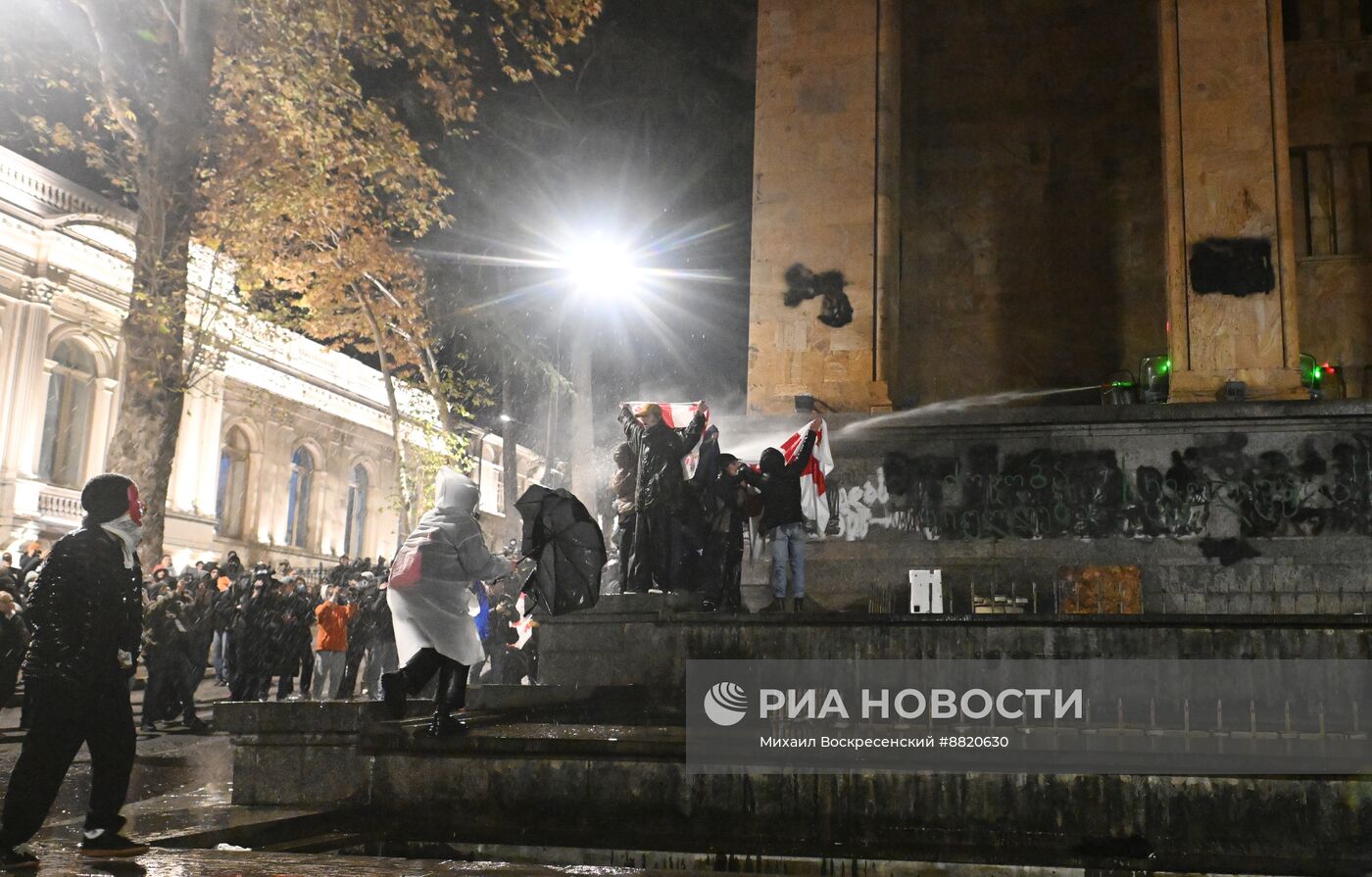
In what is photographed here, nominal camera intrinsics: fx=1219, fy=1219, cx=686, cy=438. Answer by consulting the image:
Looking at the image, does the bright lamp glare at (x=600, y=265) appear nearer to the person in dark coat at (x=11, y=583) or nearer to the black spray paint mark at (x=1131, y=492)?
the person in dark coat at (x=11, y=583)

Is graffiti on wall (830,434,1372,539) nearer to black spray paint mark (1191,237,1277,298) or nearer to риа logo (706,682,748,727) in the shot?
black spray paint mark (1191,237,1277,298)

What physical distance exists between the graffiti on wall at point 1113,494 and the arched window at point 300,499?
121ft

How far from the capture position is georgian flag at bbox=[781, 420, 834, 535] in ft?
38.0

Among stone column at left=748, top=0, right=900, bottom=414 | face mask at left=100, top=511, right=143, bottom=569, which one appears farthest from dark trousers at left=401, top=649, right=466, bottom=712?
stone column at left=748, top=0, right=900, bottom=414

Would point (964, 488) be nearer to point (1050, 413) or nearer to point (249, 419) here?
point (1050, 413)

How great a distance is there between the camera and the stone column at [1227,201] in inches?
520

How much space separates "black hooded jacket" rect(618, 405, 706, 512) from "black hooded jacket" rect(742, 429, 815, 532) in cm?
58

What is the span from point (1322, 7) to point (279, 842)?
801 inches

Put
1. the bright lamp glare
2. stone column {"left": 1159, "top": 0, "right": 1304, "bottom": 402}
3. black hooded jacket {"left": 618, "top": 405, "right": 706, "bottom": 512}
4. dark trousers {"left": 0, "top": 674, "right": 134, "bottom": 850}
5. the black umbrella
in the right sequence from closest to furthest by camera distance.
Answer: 1. dark trousers {"left": 0, "top": 674, "right": 134, "bottom": 850}
2. the black umbrella
3. black hooded jacket {"left": 618, "top": 405, "right": 706, "bottom": 512}
4. stone column {"left": 1159, "top": 0, "right": 1304, "bottom": 402}
5. the bright lamp glare

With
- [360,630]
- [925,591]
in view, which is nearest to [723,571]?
[925,591]

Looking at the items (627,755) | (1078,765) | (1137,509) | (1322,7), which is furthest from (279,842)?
(1322,7)

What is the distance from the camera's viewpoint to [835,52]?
15.1 meters

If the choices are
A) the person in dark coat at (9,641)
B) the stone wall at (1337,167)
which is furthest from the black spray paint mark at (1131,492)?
the person in dark coat at (9,641)

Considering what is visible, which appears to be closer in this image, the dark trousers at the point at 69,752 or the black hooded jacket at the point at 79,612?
the dark trousers at the point at 69,752
